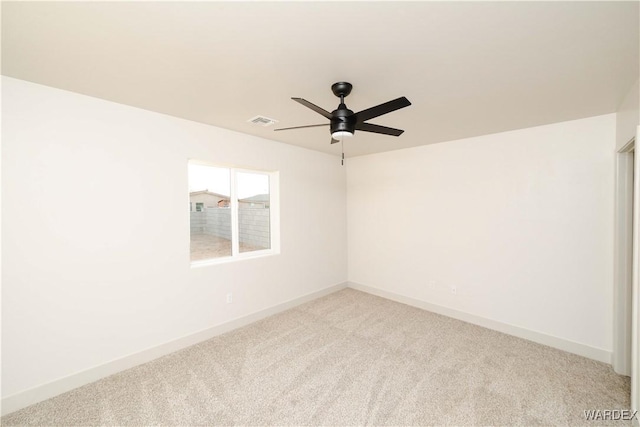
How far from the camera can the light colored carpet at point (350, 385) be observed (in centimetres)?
189

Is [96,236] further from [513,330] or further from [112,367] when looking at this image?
[513,330]

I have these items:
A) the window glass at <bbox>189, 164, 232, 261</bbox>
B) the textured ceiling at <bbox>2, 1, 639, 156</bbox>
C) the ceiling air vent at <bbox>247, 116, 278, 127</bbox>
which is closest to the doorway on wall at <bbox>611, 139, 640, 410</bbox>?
the textured ceiling at <bbox>2, 1, 639, 156</bbox>

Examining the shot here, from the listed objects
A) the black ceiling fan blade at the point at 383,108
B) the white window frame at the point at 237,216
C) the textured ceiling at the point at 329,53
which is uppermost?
the textured ceiling at the point at 329,53

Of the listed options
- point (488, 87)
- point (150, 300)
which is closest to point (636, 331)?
point (488, 87)

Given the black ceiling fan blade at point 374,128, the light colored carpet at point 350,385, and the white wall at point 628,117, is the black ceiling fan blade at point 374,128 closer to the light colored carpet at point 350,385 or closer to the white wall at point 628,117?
the white wall at point 628,117

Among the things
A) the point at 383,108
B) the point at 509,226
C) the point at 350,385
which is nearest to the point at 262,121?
the point at 383,108

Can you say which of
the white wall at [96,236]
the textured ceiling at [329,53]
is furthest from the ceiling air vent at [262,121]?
the white wall at [96,236]

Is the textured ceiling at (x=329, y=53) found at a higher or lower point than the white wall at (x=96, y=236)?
higher

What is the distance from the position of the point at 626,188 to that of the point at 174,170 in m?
4.33

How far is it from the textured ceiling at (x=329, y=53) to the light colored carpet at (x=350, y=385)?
2425 millimetres

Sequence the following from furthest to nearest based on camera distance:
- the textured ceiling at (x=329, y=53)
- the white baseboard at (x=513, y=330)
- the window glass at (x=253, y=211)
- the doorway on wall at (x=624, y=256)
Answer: the window glass at (x=253, y=211)
the white baseboard at (x=513, y=330)
the doorway on wall at (x=624, y=256)
the textured ceiling at (x=329, y=53)

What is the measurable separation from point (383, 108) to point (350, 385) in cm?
219

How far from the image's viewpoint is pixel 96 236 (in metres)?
2.29

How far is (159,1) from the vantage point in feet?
3.94
